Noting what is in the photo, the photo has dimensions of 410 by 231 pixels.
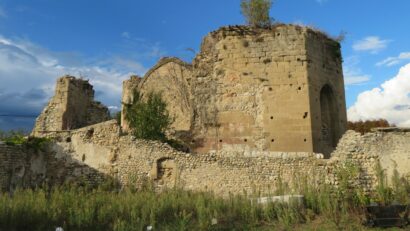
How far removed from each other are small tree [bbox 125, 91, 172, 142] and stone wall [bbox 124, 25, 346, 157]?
118 centimetres

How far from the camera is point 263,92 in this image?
15.7 metres

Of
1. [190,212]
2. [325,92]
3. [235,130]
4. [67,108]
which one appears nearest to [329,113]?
[325,92]

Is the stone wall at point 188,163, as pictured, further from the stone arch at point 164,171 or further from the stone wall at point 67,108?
the stone wall at point 67,108

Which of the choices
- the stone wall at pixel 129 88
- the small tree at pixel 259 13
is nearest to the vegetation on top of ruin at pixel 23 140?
the stone wall at pixel 129 88

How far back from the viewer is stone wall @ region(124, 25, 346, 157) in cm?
1533

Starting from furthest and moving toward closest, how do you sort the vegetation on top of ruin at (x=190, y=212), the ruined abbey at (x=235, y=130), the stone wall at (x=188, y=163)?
the ruined abbey at (x=235, y=130) → the stone wall at (x=188, y=163) → the vegetation on top of ruin at (x=190, y=212)

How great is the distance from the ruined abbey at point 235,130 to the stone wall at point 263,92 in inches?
1.6

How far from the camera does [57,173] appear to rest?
47.5ft

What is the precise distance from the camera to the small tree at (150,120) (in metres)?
15.5

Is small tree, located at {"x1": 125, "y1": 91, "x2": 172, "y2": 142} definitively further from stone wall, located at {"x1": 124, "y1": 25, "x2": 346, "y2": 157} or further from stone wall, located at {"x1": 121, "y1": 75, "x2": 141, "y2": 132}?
stone wall, located at {"x1": 121, "y1": 75, "x2": 141, "y2": 132}

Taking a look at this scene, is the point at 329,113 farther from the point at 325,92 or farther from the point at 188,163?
the point at 188,163

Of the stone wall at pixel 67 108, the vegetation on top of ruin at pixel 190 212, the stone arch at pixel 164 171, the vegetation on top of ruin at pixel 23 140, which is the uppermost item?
the stone wall at pixel 67 108

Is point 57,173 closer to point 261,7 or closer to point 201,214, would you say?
point 201,214

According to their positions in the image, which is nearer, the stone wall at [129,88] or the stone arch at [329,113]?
the stone arch at [329,113]
